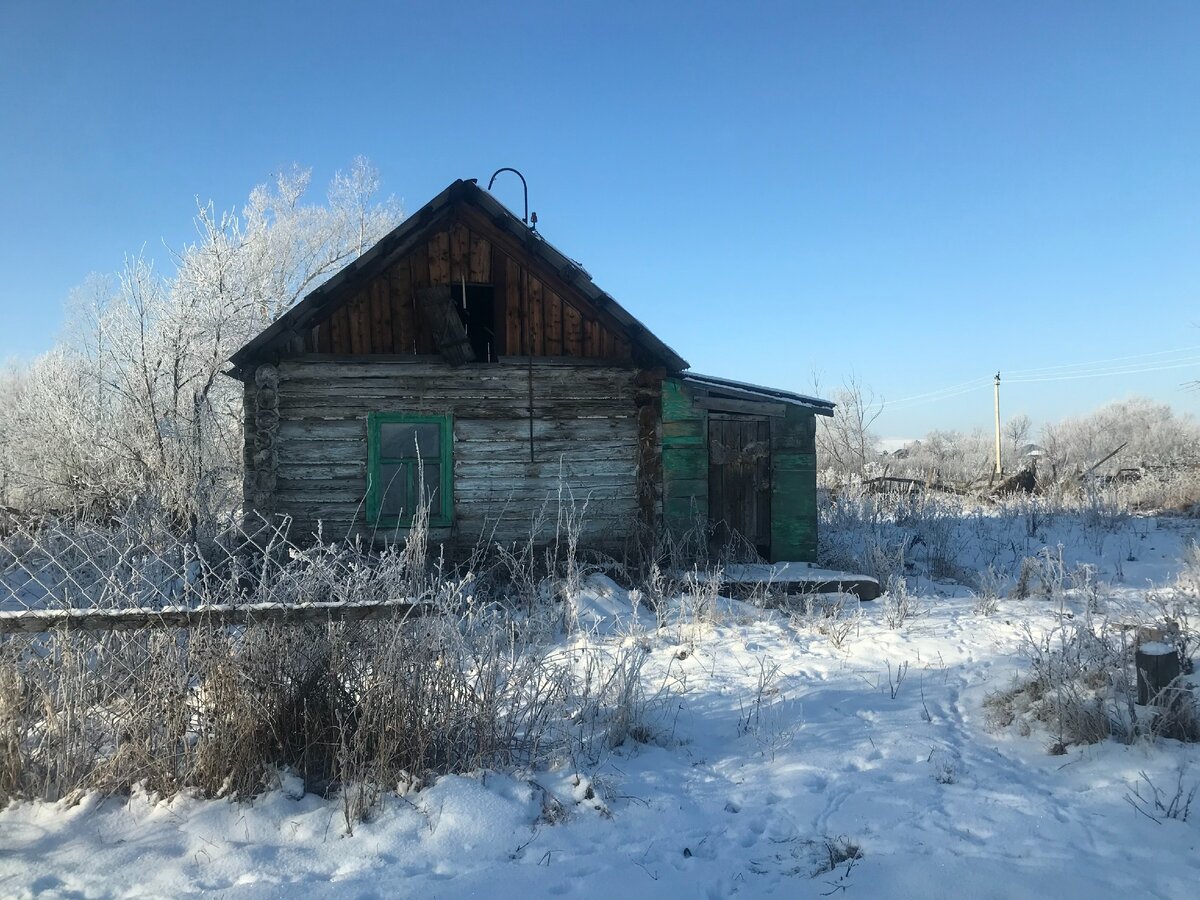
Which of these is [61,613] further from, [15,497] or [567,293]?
[15,497]

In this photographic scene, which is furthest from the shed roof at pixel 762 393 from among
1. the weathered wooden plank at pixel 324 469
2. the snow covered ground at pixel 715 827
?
the snow covered ground at pixel 715 827

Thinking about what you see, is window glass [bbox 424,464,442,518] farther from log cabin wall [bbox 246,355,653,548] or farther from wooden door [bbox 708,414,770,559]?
wooden door [bbox 708,414,770,559]

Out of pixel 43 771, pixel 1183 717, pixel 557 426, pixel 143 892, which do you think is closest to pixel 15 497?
pixel 557 426

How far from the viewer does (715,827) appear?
11.8 ft

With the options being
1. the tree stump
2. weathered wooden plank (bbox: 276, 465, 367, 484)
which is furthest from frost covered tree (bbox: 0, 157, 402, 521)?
the tree stump

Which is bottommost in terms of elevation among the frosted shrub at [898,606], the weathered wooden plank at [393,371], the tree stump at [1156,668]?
the frosted shrub at [898,606]

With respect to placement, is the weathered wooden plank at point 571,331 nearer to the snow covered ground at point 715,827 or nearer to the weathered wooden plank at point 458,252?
the weathered wooden plank at point 458,252

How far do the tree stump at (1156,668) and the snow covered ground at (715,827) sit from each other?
27 cm

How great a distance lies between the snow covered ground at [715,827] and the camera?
307 cm

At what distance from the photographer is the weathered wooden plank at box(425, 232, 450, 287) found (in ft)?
30.9

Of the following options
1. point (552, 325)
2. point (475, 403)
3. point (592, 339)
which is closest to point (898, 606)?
point (592, 339)

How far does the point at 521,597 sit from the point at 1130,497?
16.1 meters

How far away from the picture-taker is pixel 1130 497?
17359 millimetres

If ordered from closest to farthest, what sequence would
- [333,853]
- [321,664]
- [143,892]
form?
[143,892] → [333,853] → [321,664]
